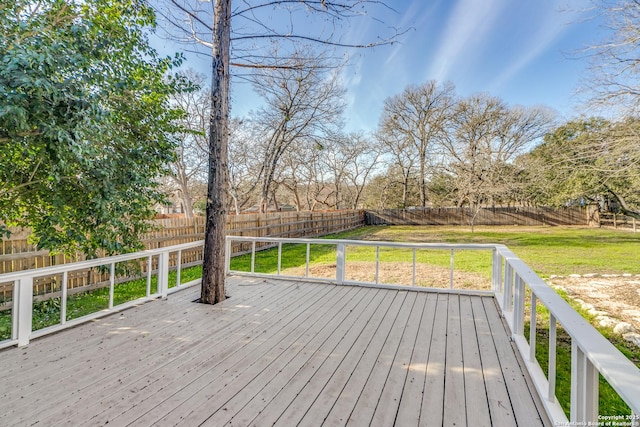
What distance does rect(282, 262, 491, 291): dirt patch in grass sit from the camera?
530cm

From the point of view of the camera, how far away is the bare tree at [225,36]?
3.57m

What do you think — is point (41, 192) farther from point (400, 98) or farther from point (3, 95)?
point (400, 98)

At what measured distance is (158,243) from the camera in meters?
5.96

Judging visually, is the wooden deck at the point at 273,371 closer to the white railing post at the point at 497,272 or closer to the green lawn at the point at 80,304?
the white railing post at the point at 497,272

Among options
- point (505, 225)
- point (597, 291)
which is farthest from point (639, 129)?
point (505, 225)

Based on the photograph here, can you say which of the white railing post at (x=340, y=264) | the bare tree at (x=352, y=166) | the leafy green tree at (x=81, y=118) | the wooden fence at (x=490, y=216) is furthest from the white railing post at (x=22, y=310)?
the wooden fence at (x=490, y=216)

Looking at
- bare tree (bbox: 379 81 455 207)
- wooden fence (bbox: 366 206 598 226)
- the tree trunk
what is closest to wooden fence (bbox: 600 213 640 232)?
wooden fence (bbox: 366 206 598 226)

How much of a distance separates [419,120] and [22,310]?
2075cm

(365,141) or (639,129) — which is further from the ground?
(365,141)

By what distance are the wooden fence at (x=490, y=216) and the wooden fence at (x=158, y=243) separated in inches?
296

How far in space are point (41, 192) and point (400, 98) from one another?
20281 mm

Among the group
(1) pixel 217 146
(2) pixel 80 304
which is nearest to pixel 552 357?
(1) pixel 217 146

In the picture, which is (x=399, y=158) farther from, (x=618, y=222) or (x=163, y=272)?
(x=163, y=272)

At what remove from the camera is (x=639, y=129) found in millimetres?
4953
